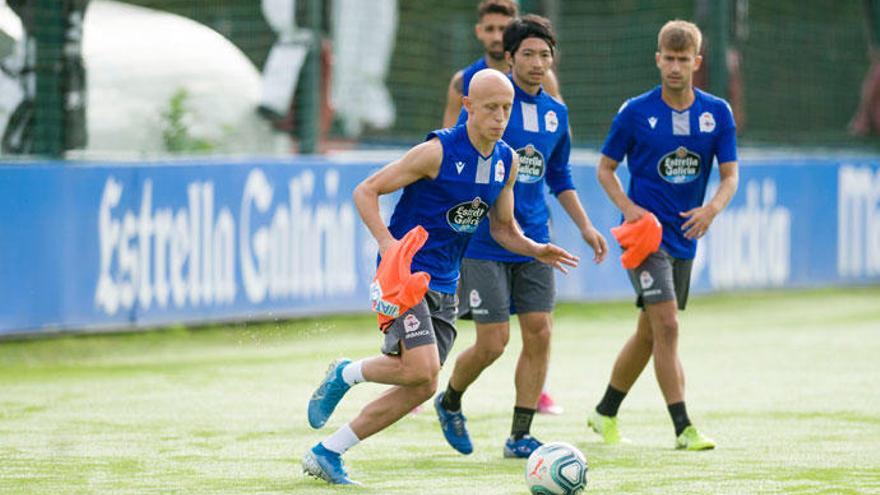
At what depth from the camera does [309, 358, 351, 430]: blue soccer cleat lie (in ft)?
26.3

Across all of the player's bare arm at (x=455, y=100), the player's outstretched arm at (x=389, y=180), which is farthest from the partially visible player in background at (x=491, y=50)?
the player's outstretched arm at (x=389, y=180)

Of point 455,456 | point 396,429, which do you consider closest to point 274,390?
point 396,429

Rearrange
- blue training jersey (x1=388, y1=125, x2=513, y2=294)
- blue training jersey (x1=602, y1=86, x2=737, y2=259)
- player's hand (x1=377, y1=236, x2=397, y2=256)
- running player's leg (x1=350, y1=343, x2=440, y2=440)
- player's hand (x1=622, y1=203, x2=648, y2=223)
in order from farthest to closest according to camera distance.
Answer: blue training jersey (x1=602, y1=86, x2=737, y2=259) < player's hand (x1=622, y1=203, x2=648, y2=223) < blue training jersey (x1=388, y1=125, x2=513, y2=294) < running player's leg (x1=350, y1=343, x2=440, y2=440) < player's hand (x1=377, y1=236, x2=397, y2=256)

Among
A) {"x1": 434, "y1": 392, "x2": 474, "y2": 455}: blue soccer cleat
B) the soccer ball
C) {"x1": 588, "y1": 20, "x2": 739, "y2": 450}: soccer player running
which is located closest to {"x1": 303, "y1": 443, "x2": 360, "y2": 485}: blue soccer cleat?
the soccer ball

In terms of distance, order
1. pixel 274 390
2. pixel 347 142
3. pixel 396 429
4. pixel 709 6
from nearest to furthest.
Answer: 1. pixel 396 429
2. pixel 274 390
3. pixel 347 142
4. pixel 709 6

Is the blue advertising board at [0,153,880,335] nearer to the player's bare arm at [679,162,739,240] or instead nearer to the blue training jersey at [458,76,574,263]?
the blue training jersey at [458,76,574,263]

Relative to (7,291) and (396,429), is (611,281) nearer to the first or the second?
(7,291)

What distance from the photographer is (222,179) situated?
1430 cm

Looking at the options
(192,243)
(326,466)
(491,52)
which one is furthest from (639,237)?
(192,243)

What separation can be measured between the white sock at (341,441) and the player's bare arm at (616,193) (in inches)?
85.3

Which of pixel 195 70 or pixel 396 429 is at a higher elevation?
pixel 195 70

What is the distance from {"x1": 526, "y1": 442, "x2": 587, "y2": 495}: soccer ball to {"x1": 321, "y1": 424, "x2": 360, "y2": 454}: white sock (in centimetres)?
84

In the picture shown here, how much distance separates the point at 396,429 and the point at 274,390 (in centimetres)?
196

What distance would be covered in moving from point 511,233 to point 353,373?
1.00m
